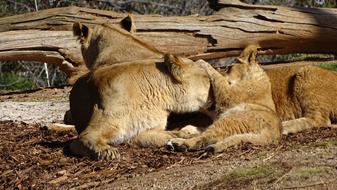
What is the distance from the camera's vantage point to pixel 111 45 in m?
8.98

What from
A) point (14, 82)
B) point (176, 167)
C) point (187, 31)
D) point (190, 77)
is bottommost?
point (14, 82)

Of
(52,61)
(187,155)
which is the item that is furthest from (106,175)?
(52,61)

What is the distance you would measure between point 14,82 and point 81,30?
31.3ft

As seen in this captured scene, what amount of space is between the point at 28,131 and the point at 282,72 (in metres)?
2.84

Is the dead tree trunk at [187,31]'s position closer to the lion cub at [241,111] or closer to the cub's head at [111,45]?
the cub's head at [111,45]

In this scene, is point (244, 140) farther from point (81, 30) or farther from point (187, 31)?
point (187, 31)

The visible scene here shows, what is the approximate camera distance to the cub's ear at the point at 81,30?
933 cm

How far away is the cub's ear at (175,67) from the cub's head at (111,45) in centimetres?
76

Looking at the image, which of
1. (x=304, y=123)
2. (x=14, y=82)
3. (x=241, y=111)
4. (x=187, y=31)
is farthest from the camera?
(x=14, y=82)

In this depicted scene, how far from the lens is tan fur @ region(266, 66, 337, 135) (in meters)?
8.35

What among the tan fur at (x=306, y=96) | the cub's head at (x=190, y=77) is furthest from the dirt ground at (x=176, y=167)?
the cub's head at (x=190, y=77)

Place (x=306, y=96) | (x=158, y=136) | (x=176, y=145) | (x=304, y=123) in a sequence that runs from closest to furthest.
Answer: (x=176, y=145) → (x=158, y=136) → (x=304, y=123) → (x=306, y=96)

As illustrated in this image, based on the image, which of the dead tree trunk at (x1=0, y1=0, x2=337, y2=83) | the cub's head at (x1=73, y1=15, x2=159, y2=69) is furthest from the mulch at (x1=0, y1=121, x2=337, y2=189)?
the dead tree trunk at (x1=0, y1=0, x2=337, y2=83)

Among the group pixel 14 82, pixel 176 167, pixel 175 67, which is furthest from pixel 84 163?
pixel 14 82
